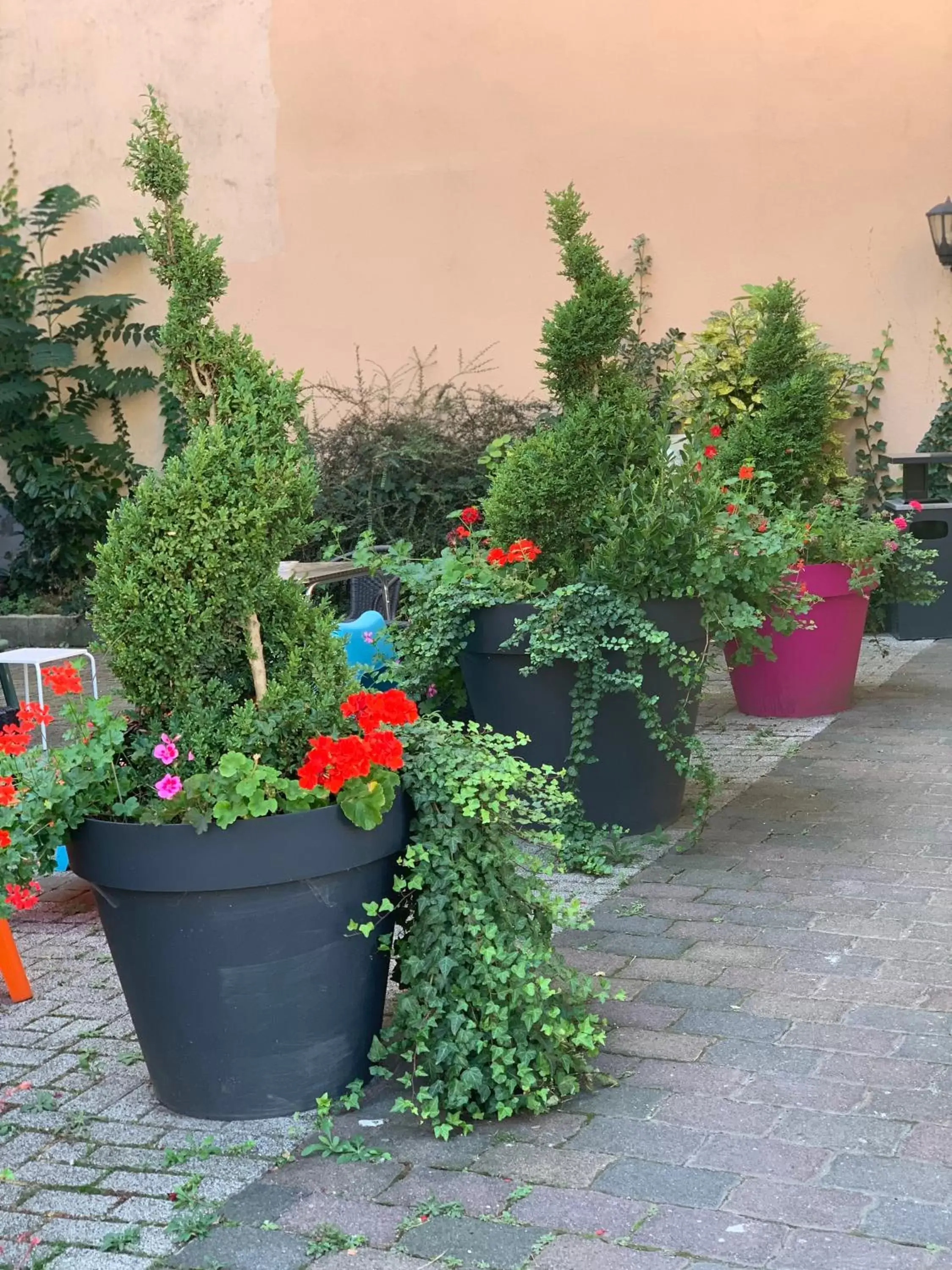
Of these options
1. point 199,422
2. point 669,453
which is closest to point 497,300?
point 669,453

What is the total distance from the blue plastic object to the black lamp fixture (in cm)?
541

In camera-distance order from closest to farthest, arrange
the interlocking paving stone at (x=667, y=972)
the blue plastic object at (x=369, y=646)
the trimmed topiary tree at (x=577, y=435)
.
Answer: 1. the interlocking paving stone at (x=667, y=972)
2. the trimmed topiary tree at (x=577, y=435)
3. the blue plastic object at (x=369, y=646)

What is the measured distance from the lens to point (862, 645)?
860 cm

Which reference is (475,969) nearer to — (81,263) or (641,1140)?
(641,1140)

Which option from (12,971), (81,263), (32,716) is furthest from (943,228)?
(12,971)

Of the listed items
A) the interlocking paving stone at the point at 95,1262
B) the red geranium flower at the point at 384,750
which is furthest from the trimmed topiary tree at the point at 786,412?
the interlocking paving stone at the point at 95,1262

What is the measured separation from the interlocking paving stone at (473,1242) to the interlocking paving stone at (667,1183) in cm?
21

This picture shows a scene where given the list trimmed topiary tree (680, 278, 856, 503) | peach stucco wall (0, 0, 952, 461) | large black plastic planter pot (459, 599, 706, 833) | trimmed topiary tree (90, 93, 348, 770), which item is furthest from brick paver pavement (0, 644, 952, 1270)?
peach stucco wall (0, 0, 952, 461)

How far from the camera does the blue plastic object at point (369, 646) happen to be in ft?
16.4

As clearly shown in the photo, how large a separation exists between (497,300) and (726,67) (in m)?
2.27

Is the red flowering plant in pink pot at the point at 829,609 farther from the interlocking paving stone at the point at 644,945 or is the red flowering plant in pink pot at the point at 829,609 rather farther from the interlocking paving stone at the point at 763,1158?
the interlocking paving stone at the point at 763,1158

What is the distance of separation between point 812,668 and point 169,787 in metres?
4.44

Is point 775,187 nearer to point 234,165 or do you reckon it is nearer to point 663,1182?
point 234,165

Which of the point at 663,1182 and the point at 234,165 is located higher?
the point at 234,165
